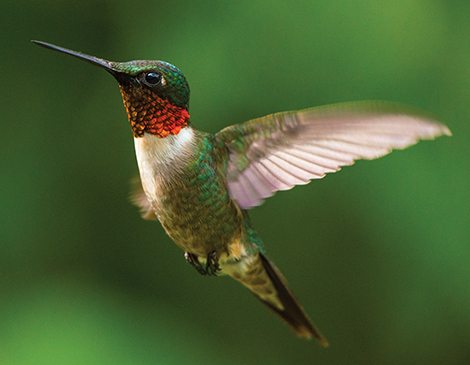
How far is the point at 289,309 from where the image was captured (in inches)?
59.1

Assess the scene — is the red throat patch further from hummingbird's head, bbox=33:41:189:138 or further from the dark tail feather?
the dark tail feather

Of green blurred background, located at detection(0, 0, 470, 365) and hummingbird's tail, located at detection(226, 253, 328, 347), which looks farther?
green blurred background, located at detection(0, 0, 470, 365)

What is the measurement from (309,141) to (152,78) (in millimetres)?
312

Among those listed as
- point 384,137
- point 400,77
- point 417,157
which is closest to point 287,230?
point 417,157

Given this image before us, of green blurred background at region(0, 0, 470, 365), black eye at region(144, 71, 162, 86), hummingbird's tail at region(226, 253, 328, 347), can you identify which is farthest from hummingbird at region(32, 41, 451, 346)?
green blurred background at region(0, 0, 470, 365)

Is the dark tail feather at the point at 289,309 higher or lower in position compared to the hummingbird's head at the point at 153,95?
lower

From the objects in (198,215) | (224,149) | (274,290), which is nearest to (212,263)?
(198,215)

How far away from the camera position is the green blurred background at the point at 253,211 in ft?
6.74

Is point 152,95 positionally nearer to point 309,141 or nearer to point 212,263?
point 309,141

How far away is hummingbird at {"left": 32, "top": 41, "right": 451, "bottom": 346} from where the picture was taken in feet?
2.77

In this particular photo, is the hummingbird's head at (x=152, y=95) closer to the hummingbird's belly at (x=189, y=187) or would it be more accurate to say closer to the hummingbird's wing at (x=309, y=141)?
the hummingbird's belly at (x=189, y=187)

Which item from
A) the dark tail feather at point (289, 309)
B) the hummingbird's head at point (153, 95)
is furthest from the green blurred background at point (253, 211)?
the hummingbird's head at point (153, 95)

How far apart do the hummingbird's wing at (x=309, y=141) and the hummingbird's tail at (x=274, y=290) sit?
31cm

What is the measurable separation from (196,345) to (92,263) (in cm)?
55
